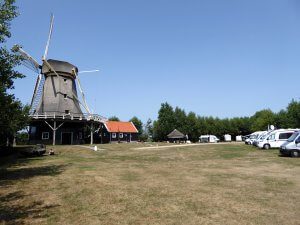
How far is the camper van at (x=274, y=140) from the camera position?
33000 mm

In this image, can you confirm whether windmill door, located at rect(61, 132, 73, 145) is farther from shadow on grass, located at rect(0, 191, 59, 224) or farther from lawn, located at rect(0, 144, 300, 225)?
shadow on grass, located at rect(0, 191, 59, 224)

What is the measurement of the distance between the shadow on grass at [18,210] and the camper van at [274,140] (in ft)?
95.5

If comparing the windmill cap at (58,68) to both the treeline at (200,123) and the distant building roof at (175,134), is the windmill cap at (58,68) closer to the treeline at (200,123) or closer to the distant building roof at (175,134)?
the distant building roof at (175,134)

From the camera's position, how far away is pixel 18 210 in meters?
9.26

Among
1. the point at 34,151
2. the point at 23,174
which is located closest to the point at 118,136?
the point at 34,151

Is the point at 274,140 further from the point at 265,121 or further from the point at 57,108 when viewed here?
the point at 265,121

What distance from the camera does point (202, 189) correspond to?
39.2ft

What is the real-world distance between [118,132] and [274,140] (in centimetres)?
4037

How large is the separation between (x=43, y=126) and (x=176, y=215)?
1583 inches

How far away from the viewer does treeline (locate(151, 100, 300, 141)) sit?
3858 inches

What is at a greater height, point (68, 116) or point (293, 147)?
point (68, 116)

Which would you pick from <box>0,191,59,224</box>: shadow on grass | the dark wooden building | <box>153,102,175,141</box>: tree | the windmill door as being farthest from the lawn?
<box>153,102,175,141</box>: tree

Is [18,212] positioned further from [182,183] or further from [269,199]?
[269,199]

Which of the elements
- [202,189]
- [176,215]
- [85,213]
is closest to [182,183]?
[202,189]
